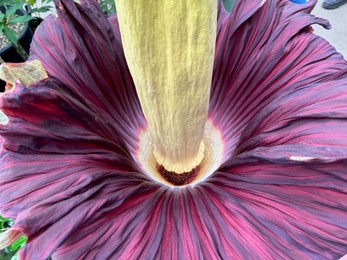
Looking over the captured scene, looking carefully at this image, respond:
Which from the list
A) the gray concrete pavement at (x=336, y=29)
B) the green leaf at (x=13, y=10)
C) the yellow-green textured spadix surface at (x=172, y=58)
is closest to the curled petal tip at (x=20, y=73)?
the yellow-green textured spadix surface at (x=172, y=58)

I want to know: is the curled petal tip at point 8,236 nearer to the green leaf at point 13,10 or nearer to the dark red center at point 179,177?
the dark red center at point 179,177

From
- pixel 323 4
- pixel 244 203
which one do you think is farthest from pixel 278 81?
pixel 323 4

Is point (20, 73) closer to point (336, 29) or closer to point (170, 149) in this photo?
point (170, 149)

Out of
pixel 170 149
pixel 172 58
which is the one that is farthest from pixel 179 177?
pixel 172 58

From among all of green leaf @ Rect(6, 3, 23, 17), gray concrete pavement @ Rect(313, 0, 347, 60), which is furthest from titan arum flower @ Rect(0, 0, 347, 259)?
gray concrete pavement @ Rect(313, 0, 347, 60)

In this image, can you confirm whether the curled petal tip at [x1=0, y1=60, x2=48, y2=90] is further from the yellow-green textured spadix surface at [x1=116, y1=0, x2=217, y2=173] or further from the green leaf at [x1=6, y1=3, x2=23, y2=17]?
the green leaf at [x1=6, y1=3, x2=23, y2=17]
